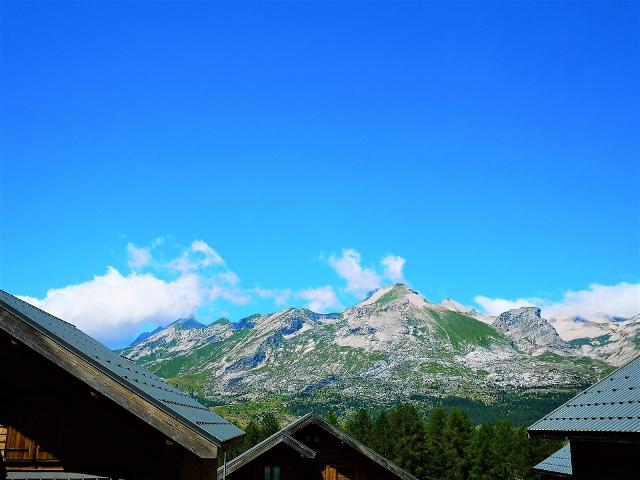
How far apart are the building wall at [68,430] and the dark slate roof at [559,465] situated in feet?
61.5

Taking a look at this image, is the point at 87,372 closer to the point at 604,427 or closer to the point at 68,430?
the point at 68,430

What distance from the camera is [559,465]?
993 inches

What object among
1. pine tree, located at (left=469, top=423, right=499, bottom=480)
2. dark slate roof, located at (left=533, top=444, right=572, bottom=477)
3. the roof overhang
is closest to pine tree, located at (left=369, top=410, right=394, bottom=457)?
pine tree, located at (left=469, top=423, right=499, bottom=480)

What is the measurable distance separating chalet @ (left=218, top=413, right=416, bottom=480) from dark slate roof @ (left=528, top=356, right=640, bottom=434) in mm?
16924

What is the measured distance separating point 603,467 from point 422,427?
255ft

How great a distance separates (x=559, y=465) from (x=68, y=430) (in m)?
22.4

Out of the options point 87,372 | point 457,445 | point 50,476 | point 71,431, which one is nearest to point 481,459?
point 457,445

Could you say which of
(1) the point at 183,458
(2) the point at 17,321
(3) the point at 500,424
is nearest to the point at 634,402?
(1) the point at 183,458

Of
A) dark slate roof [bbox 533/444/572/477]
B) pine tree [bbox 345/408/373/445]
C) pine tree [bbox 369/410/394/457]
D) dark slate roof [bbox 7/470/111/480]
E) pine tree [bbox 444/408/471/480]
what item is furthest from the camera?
pine tree [bbox 345/408/373/445]

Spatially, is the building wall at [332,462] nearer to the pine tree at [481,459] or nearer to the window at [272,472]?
the window at [272,472]

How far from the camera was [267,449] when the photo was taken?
28.5 m

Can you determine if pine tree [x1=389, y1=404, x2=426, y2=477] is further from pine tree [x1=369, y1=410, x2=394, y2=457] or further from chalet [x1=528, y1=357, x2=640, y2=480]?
chalet [x1=528, y1=357, x2=640, y2=480]

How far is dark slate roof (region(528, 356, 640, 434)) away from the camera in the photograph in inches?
Result: 479

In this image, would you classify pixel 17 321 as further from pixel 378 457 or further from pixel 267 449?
pixel 378 457
